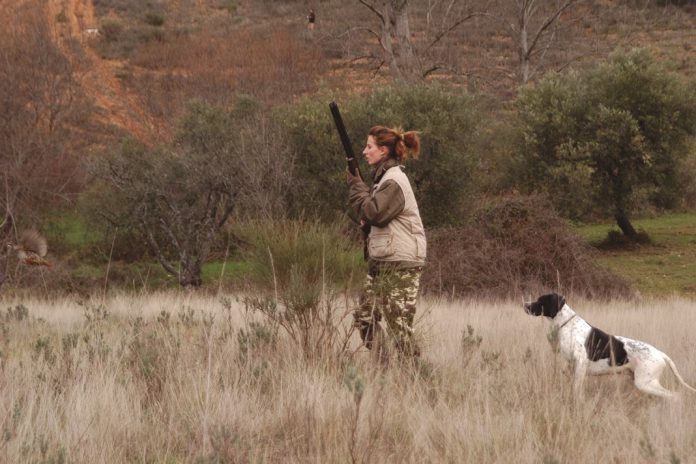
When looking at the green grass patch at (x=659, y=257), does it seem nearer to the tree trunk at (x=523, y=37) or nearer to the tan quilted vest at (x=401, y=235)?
the tree trunk at (x=523, y=37)

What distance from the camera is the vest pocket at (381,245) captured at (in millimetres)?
5508

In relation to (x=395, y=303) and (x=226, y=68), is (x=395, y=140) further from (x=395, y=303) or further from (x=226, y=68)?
(x=226, y=68)

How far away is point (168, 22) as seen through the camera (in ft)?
182

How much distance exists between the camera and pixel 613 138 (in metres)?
20.7

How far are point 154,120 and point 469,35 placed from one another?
2566 cm

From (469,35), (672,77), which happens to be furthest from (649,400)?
(469,35)

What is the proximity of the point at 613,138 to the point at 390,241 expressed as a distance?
16675mm

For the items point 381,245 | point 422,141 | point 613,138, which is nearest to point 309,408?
point 381,245

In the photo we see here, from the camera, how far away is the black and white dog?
16.3 ft

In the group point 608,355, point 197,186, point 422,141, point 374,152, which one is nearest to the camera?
point 608,355

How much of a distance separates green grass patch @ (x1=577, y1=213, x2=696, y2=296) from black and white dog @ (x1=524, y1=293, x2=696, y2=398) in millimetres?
9600

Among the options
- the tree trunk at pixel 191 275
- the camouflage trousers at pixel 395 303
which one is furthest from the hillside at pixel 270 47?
the camouflage trousers at pixel 395 303

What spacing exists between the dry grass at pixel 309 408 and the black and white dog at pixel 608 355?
0.44 ft

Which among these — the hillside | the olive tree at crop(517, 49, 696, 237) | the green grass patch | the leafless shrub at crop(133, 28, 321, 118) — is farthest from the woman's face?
the leafless shrub at crop(133, 28, 321, 118)
